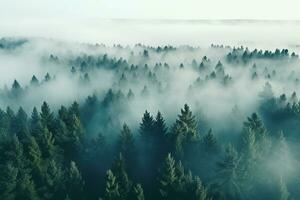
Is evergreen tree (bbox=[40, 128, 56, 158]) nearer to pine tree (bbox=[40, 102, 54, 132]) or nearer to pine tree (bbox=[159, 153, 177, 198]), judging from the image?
pine tree (bbox=[40, 102, 54, 132])

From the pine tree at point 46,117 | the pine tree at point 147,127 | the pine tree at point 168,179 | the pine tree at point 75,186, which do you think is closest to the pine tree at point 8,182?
the pine tree at point 75,186

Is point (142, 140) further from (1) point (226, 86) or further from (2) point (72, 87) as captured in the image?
(2) point (72, 87)

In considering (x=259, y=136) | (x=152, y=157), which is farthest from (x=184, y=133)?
(x=259, y=136)

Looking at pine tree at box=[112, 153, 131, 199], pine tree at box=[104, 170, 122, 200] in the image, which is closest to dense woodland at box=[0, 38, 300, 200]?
pine tree at box=[104, 170, 122, 200]

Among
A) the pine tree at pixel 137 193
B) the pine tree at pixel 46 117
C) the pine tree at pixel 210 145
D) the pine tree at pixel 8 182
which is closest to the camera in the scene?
the pine tree at pixel 137 193

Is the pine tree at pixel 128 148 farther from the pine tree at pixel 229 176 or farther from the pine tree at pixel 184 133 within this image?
the pine tree at pixel 229 176

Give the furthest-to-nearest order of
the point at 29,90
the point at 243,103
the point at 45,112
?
the point at 29,90 < the point at 243,103 < the point at 45,112

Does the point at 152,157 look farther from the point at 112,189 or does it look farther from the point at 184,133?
the point at 112,189

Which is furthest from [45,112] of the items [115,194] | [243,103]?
[243,103]
